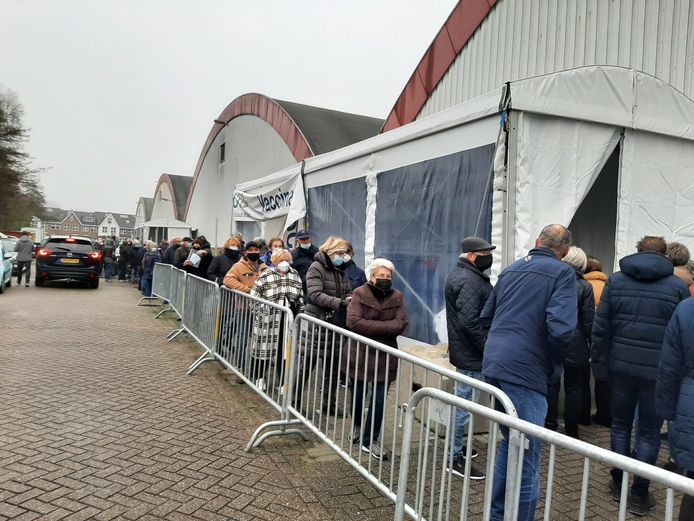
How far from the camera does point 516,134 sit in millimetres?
4395

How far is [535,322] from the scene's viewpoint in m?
2.98

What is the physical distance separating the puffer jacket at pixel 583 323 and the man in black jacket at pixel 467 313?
2.96 ft

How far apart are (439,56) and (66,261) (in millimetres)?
12882

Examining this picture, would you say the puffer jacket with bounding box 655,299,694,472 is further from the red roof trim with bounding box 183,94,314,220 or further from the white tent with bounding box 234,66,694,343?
the red roof trim with bounding box 183,94,314,220

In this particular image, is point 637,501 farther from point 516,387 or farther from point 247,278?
point 247,278

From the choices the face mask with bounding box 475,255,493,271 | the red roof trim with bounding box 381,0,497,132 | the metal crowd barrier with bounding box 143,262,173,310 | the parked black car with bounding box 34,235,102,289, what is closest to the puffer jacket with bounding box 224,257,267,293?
the face mask with bounding box 475,255,493,271

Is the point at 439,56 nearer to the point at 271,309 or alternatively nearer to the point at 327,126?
the point at 327,126

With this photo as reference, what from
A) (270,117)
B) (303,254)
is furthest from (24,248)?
(303,254)

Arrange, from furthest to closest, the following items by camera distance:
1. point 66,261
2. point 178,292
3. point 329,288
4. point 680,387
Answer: point 66,261 < point 178,292 < point 329,288 < point 680,387

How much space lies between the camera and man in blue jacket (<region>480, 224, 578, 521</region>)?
2871 millimetres

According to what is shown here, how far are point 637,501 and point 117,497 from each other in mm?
3221

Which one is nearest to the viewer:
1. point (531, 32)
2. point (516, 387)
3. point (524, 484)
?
point (524, 484)

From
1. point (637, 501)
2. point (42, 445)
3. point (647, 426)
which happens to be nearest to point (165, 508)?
point (42, 445)

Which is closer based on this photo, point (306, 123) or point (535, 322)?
point (535, 322)
